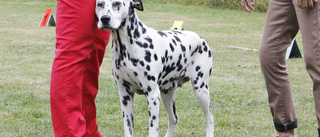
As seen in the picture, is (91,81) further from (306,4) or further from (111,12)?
(306,4)

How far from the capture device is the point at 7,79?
808cm

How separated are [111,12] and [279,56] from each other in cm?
171

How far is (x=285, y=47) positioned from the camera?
4.47 meters

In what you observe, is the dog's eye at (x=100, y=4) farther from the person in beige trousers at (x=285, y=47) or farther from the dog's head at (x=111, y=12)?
the person in beige trousers at (x=285, y=47)

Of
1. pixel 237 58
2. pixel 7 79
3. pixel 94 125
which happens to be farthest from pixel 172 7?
pixel 94 125

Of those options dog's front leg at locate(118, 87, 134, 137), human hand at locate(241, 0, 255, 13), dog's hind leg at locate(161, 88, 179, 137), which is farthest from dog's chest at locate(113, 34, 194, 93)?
human hand at locate(241, 0, 255, 13)

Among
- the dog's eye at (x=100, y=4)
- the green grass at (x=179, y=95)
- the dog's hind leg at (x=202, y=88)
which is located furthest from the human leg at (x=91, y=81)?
the dog's hind leg at (x=202, y=88)

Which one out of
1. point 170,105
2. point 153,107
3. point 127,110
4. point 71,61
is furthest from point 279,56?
point 71,61

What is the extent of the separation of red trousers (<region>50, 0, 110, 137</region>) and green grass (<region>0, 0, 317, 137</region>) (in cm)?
121

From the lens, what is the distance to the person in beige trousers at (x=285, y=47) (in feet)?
13.0

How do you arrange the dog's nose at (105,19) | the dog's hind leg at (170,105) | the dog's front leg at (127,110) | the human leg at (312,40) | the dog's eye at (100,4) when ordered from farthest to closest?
1. the dog's hind leg at (170,105)
2. the dog's front leg at (127,110)
3. the human leg at (312,40)
4. the dog's eye at (100,4)
5. the dog's nose at (105,19)

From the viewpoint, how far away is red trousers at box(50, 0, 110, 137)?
12.2 feet

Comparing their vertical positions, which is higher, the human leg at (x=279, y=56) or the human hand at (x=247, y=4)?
the human hand at (x=247, y=4)

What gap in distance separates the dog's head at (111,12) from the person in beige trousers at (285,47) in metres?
1.41
